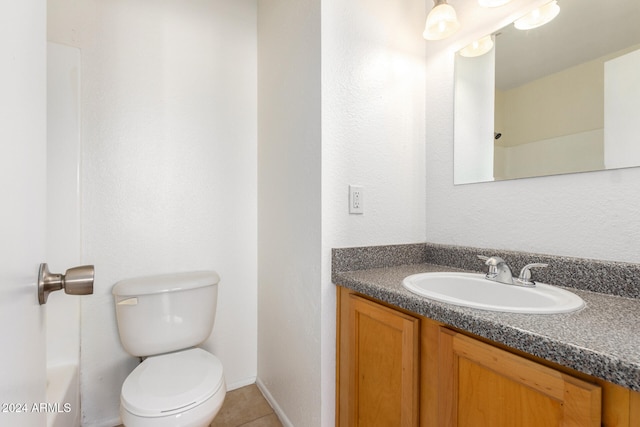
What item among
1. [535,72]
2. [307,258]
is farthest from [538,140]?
[307,258]

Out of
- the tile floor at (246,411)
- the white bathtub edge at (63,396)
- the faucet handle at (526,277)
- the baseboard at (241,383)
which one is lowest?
the tile floor at (246,411)

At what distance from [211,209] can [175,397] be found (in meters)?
0.93

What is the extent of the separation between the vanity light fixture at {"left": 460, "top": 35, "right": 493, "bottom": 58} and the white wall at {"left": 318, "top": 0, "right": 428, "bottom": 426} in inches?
8.3

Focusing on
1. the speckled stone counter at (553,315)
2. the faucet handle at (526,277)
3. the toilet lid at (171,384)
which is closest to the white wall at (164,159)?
the toilet lid at (171,384)

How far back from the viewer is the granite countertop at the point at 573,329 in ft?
1.63

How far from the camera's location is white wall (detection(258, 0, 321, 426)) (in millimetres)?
1188

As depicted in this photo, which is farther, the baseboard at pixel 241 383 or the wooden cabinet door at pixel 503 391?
the baseboard at pixel 241 383

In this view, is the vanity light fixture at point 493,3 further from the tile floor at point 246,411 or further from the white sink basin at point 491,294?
the tile floor at point 246,411

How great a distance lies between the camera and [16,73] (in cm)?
42

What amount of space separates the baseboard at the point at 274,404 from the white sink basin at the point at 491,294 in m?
0.98

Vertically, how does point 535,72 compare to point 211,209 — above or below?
above

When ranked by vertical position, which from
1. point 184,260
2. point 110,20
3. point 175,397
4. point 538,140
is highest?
point 110,20

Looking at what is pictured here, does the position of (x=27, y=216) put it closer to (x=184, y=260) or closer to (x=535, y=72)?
(x=184, y=260)

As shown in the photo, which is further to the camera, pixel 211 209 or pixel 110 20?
pixel 211 209
